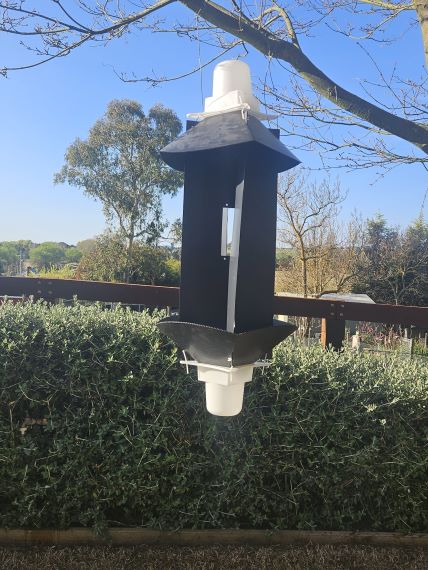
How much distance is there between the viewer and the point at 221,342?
1113 mm

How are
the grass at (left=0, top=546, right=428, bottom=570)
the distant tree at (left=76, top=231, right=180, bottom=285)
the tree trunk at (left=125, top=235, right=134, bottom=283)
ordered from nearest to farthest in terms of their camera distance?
the grass at (left=0, top=546, right=428, bottom=570) < the distant tree at (left=76, top=231, right=180, bottom=285) < the tree trunk at (left=125, top=235, right=134, bottom=283)

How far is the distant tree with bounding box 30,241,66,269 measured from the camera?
20.7 meters

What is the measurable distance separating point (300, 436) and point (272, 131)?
1507 millimetres

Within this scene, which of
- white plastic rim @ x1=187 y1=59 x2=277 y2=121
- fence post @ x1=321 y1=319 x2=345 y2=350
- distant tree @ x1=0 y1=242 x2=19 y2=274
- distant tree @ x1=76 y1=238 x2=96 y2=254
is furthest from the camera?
distant tree @ x1=0 y1=242 x2=19 y2=274

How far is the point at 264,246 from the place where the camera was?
125 centimetres

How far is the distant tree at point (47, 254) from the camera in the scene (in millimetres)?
20656

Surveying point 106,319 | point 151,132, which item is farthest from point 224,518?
point 151,132

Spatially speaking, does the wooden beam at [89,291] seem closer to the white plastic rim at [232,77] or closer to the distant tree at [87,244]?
the white plastic rim at [232,77]

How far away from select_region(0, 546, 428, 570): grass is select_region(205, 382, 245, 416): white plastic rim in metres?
1.26

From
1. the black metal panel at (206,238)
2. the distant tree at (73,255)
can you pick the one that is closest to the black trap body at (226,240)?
the black metal panel at (206,238)

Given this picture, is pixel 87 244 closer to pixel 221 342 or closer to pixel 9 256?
pixel 9 256

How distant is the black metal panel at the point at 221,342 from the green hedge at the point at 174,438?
3.22 feet

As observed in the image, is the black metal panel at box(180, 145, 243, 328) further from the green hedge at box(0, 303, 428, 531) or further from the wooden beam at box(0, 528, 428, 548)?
the wooden beam at box(0, 528, 428, 548)

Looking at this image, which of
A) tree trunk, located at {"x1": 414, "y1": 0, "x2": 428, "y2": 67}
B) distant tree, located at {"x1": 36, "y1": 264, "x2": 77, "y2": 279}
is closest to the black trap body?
tree trunk, located at {"x1": 414, "y1": 0, "x2": 428, "y2": 67}
